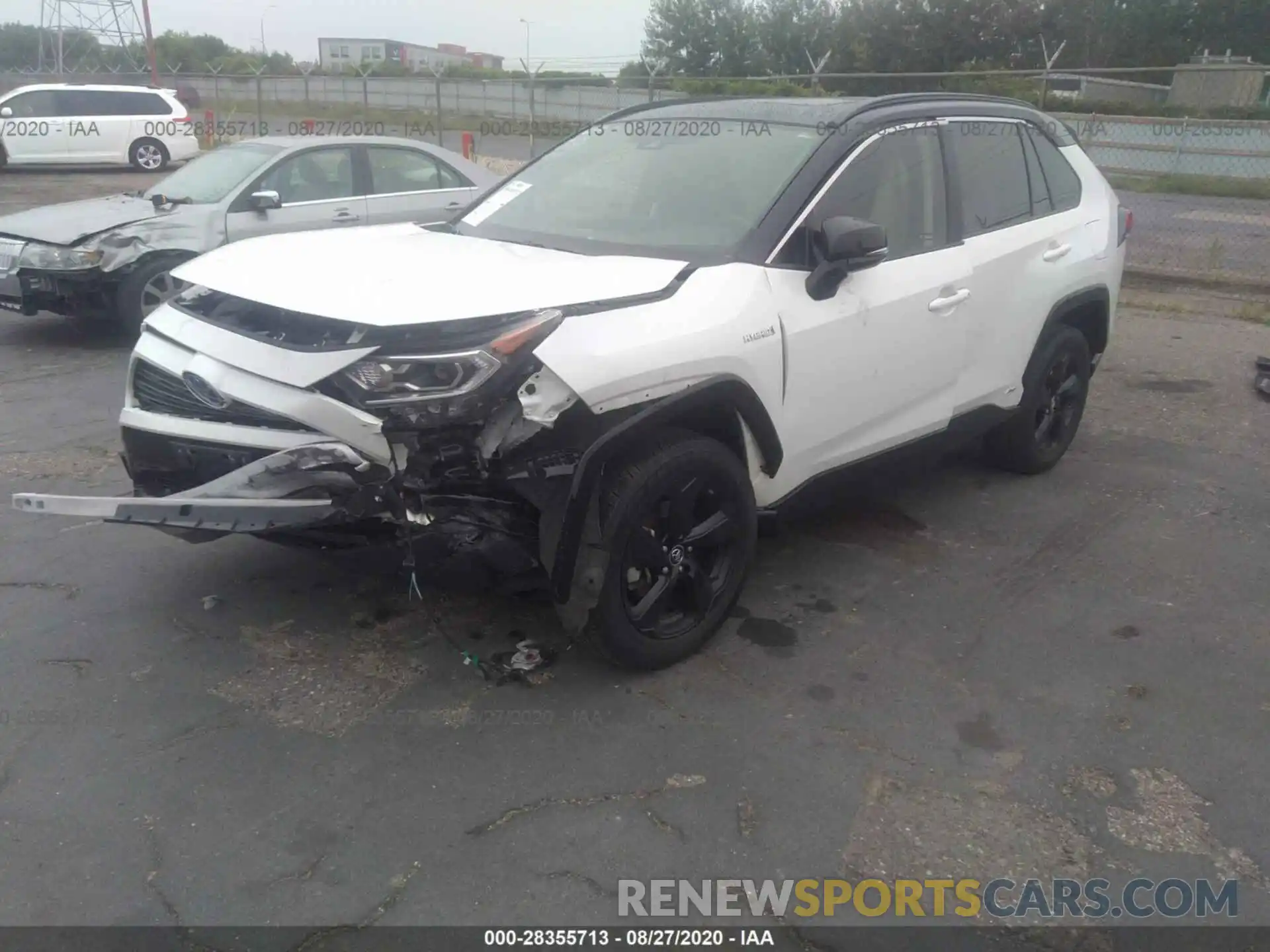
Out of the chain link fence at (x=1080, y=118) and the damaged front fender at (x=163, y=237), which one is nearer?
the damaged front fender at (x=163, y=237)

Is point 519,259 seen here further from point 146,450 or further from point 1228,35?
point 1228,35

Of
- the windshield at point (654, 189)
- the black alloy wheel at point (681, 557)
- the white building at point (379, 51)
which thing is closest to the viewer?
the black alloy wheel at point (681, 557)

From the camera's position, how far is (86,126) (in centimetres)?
2072

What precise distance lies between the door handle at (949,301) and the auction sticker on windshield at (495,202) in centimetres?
182

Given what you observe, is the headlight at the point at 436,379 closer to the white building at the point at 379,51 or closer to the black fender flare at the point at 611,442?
the black fender flare at the point at 611,442

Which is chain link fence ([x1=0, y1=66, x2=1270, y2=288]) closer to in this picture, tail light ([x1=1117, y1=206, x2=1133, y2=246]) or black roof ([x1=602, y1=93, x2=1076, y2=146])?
tail light ([x1=1117, y1=206, x2=1133, y2=246])

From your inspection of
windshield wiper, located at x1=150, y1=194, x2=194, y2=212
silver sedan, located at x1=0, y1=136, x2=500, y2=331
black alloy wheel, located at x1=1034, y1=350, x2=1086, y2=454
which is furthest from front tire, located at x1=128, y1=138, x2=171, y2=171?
black alloy wheel, located at x1=1034, y1=350, x2=1086, y2=454

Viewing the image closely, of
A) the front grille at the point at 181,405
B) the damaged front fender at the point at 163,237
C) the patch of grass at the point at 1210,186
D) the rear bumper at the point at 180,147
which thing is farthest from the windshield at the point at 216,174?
the patch of grass at the point at 1210,186

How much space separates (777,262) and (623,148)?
1.23 meters

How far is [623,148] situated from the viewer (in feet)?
15.3

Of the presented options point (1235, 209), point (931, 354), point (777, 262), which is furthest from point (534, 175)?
point (1235, 209)

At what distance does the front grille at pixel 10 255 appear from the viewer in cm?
755

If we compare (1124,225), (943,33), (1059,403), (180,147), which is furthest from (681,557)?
(943,33)

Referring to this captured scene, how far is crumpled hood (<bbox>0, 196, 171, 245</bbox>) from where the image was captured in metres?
7.59
